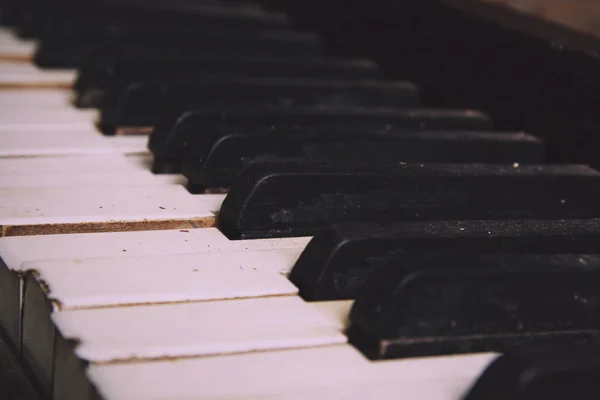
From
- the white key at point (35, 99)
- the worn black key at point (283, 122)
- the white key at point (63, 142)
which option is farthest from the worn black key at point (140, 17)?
the worn black key at point (283, 122)

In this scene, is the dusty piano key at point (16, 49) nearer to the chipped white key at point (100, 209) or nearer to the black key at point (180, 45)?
the black key at point (180, 45)

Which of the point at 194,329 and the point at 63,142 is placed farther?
the point at 63,142

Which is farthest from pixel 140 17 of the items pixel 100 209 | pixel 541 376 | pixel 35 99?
pixel 541 376

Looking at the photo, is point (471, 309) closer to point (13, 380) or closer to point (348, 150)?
point (13, 380)

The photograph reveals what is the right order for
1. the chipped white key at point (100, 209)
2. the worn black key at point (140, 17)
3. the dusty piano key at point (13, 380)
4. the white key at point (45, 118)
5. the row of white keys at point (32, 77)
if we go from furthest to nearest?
the worn black key at point (140, 17), the row of white keys at point (32, 77), the white key at point (45, 118), the chipped white key at point (100, 209), the dusty piano key at point (13, 380)

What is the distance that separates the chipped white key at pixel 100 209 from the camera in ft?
3.91

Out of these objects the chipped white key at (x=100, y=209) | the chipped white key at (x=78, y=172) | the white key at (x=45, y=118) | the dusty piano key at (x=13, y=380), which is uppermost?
the chipped white key at (x=100, y=209)

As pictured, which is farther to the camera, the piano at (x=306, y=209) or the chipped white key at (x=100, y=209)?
the chipped white key at (x=100, y=209)

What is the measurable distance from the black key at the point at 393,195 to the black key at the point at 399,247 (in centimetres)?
15

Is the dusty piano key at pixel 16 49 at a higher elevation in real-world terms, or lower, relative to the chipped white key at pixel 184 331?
lower

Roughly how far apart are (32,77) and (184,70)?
0.31 meters

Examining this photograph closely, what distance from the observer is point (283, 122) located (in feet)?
5.29

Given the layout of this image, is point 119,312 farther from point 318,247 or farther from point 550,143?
point 550,143

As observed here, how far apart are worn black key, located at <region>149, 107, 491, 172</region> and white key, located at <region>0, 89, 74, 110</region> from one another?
1.13 feet
